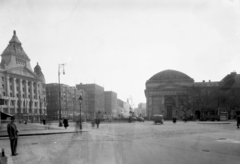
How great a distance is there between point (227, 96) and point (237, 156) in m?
63.1

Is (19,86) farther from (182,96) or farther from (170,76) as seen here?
(182,96)

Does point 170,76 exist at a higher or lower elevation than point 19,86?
higher

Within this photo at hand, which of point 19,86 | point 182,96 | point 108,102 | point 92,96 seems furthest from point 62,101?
point 182,96

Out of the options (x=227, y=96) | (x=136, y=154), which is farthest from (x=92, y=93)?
(x=136, y=154)

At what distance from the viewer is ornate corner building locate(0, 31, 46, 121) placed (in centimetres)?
9278

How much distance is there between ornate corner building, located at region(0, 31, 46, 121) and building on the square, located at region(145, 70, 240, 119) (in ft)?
154

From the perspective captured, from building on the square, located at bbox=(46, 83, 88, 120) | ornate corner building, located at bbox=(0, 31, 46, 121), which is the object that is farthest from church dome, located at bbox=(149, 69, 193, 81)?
ornate corner building, located at bbox=(0, 31, 46, 121)

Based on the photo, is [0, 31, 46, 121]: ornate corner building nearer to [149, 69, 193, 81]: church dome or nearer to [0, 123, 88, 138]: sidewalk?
[149, 69, 193, 81]: church dome

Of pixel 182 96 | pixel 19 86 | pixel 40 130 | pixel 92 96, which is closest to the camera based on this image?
pixel 40 130

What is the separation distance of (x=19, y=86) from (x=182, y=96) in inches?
2710

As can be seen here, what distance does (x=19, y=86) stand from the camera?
100625 millimetres

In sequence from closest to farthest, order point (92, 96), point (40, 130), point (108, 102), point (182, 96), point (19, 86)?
point (40, 130) < point (182, 96) < point (19, 86) < point (92, 96) < point (108, 102)

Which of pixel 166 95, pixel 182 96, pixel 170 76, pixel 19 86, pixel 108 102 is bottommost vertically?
pixel 108 102

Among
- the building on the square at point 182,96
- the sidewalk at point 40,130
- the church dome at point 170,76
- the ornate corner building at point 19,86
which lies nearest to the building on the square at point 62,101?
the ornate corner building at point 19,86
